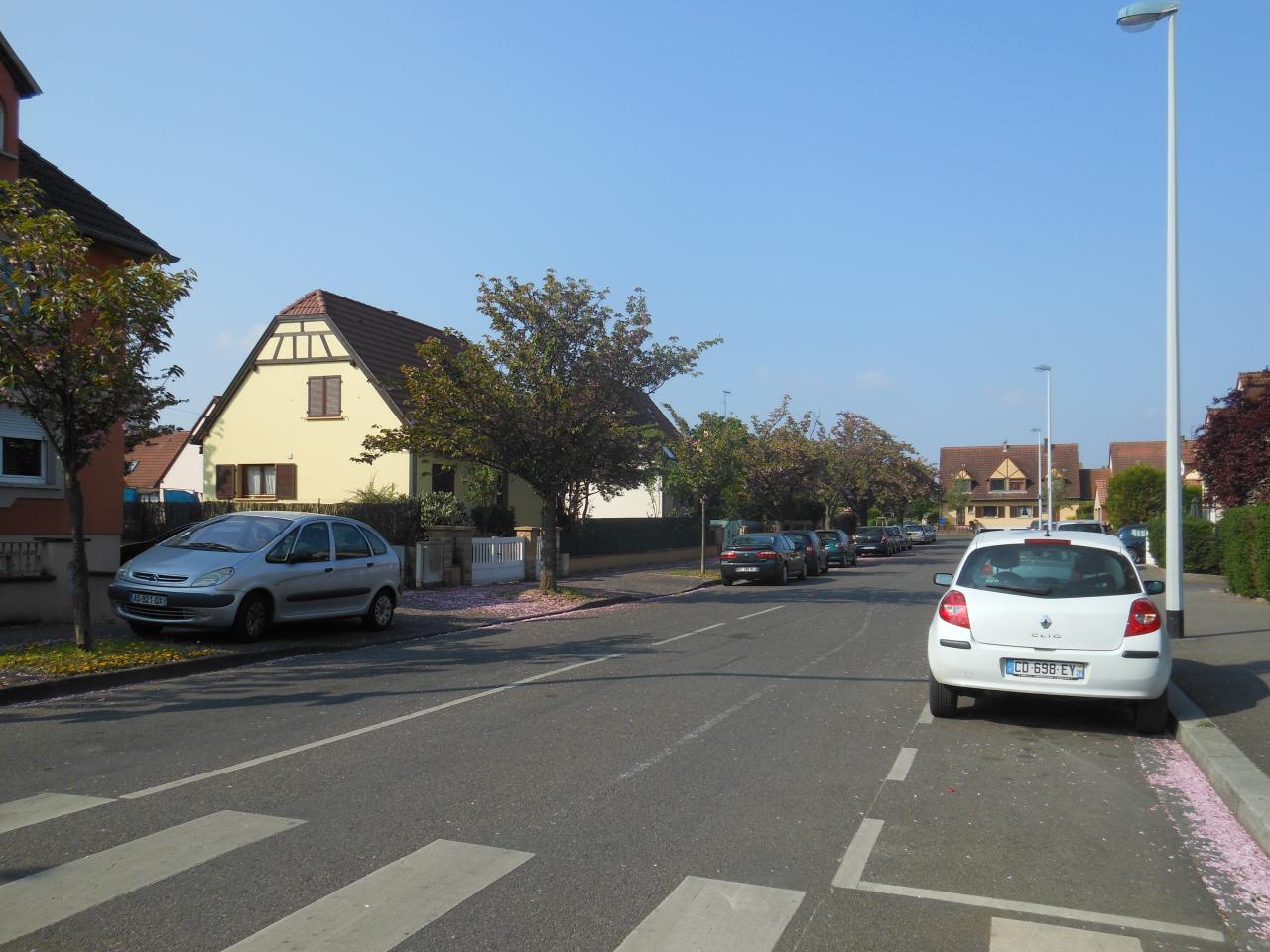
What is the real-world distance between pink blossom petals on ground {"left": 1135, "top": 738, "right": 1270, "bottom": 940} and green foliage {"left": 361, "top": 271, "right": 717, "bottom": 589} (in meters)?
13.9

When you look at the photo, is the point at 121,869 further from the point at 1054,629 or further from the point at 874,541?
the point at 874,541

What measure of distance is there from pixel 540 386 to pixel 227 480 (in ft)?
57.8

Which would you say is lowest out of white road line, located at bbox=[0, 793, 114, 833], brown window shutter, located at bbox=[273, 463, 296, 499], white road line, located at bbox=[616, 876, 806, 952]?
white road line, located at bbox=[616, 876, 806, 952]

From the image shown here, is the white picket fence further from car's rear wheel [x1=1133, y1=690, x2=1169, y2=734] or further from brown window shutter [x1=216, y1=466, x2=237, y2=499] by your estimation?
car's rear wheel [x1=1133, y1=690, x2=1169, y2=734]

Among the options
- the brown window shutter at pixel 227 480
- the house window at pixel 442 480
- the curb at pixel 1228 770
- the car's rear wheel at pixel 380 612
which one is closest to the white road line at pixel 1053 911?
the curb at pixel 1228 770

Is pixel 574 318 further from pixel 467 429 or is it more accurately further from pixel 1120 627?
pixel 1120 627

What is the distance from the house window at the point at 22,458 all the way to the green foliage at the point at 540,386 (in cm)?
607

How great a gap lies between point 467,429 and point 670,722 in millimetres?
12350

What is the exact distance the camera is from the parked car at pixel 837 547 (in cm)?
3697

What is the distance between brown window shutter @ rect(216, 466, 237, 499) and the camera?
108 feet

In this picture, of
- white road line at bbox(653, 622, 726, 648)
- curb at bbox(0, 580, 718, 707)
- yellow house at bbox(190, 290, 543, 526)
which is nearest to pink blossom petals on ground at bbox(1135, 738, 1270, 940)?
white road line at bbox(653, 622, 726, 648)

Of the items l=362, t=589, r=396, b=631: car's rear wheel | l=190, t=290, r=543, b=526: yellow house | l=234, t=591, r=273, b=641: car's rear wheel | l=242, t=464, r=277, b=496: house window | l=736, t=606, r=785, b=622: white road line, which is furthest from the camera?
l=242, t=464, r=277, b=496: house window

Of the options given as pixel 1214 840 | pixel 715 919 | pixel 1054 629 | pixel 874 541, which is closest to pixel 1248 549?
pixel 1054 629

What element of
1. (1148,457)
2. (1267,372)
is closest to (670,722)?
(1267,372)
